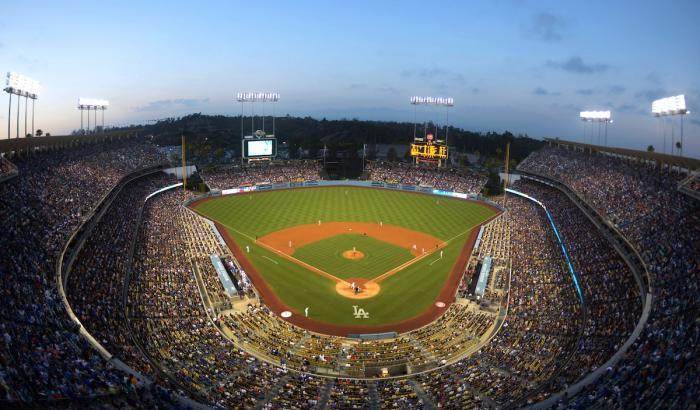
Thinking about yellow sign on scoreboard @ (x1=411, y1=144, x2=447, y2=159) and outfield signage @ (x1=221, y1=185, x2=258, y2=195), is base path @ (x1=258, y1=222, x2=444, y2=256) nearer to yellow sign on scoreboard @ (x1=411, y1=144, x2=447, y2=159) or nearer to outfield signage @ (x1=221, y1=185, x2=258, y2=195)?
outfield signage @ (x1=221, y1=185, x2=258, y2=195)

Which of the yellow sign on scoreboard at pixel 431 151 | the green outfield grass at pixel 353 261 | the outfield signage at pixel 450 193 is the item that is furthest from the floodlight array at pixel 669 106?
the yellow sign on scoreboard at pixel 431 151

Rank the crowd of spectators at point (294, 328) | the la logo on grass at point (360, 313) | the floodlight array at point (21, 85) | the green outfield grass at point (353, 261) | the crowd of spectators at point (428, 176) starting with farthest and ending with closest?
the crowd of spectators at point (428, 176) < the green outfield grass at point (353, 261) < the floodlight array at point (21, 85) < the la logo on grass at point (360, 313) < the crowd of spectators at point (294, 328)

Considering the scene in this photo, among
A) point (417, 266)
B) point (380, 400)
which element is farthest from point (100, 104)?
point (380, 400)

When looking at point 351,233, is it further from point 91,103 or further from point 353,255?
point 91,103

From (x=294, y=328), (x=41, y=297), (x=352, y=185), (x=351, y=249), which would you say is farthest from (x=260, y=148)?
(x=41, y=297)

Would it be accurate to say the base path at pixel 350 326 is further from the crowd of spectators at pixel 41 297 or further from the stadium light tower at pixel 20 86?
Result: the stadium light tower at pixel 20 86
